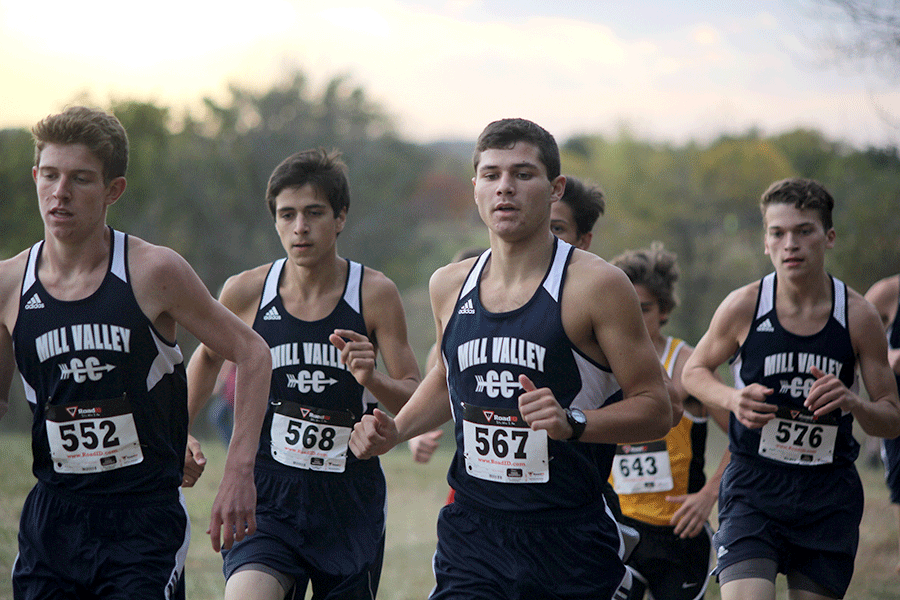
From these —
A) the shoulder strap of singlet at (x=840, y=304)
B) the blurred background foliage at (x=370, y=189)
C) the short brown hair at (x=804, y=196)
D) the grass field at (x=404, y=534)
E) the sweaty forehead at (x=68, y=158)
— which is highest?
the blurred background foliage at (x=370, y=189)

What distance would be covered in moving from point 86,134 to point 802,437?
138 inches

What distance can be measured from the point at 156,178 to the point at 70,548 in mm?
39872

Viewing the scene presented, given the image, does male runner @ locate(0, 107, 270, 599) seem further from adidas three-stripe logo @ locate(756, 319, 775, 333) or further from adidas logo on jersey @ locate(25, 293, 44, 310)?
adidas three-stripe logo @ locate(756, 319, 775, 333)

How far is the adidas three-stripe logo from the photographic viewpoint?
4441 millimetres

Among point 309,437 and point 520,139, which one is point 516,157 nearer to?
point 520,139

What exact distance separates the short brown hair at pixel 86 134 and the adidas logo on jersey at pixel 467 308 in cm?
144

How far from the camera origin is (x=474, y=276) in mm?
3484

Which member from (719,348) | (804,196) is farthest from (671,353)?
(804,196)

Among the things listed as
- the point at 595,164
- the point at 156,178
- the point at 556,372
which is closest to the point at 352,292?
the point at 556,372

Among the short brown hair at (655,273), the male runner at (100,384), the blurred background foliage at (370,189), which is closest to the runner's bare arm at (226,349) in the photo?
the male runner at (100,384)

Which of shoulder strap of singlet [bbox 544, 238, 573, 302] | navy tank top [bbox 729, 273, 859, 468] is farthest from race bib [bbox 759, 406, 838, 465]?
shoulder strap of singlet [bbox 544, 238, 573, 302]

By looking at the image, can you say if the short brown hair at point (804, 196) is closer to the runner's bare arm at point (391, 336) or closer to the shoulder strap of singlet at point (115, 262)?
the runner's bare arm at point (391, 336)

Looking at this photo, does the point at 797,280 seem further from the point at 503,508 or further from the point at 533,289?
the point at 503,508

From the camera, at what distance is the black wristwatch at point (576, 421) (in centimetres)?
293
